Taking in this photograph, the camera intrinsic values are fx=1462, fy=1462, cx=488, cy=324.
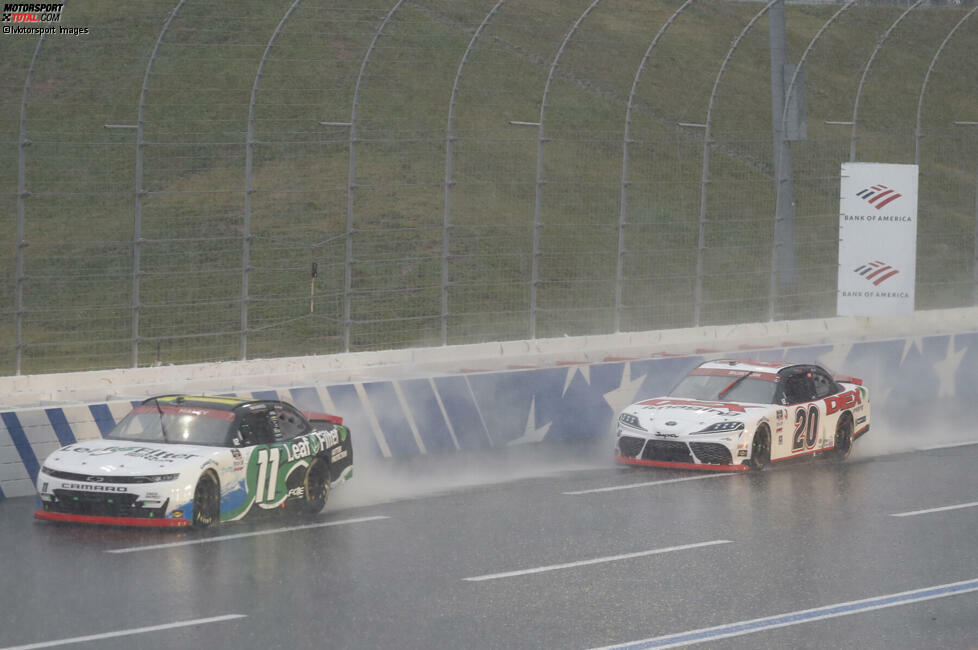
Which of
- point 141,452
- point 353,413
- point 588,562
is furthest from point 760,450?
point 141,452

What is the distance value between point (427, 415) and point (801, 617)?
899 cm

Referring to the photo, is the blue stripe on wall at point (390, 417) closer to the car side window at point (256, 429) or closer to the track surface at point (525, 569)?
the track surface at point (525, 569)

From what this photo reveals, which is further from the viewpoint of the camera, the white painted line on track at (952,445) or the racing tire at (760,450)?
the white painted line on track at (952,445)

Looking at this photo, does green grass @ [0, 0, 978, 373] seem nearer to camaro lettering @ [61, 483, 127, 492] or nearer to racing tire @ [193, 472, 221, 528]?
camaro lettering @ [61, 483, 127, 492]

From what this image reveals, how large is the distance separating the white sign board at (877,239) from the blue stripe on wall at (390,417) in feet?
28.5

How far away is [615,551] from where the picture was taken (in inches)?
481

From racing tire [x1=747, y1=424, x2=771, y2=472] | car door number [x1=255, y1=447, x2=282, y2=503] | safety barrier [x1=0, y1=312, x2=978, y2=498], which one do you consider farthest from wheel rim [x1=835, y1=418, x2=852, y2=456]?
car door number [x1=255, y1=447, x2=282, y2=503]

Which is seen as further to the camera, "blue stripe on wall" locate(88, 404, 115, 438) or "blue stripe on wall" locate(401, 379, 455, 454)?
"blue stripe on wall" locate(401, 379, 455, 454)

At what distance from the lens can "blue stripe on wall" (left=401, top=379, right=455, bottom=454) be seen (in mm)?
18078

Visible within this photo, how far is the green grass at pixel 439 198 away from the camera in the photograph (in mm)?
20328

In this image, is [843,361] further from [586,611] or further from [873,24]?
[586,611]

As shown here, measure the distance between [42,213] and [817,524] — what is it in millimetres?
11599

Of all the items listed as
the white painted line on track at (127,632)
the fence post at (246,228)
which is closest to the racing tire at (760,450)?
the fence post at (246,228)

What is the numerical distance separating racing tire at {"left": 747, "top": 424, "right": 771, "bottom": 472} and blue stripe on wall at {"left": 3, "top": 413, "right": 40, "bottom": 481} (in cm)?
790
